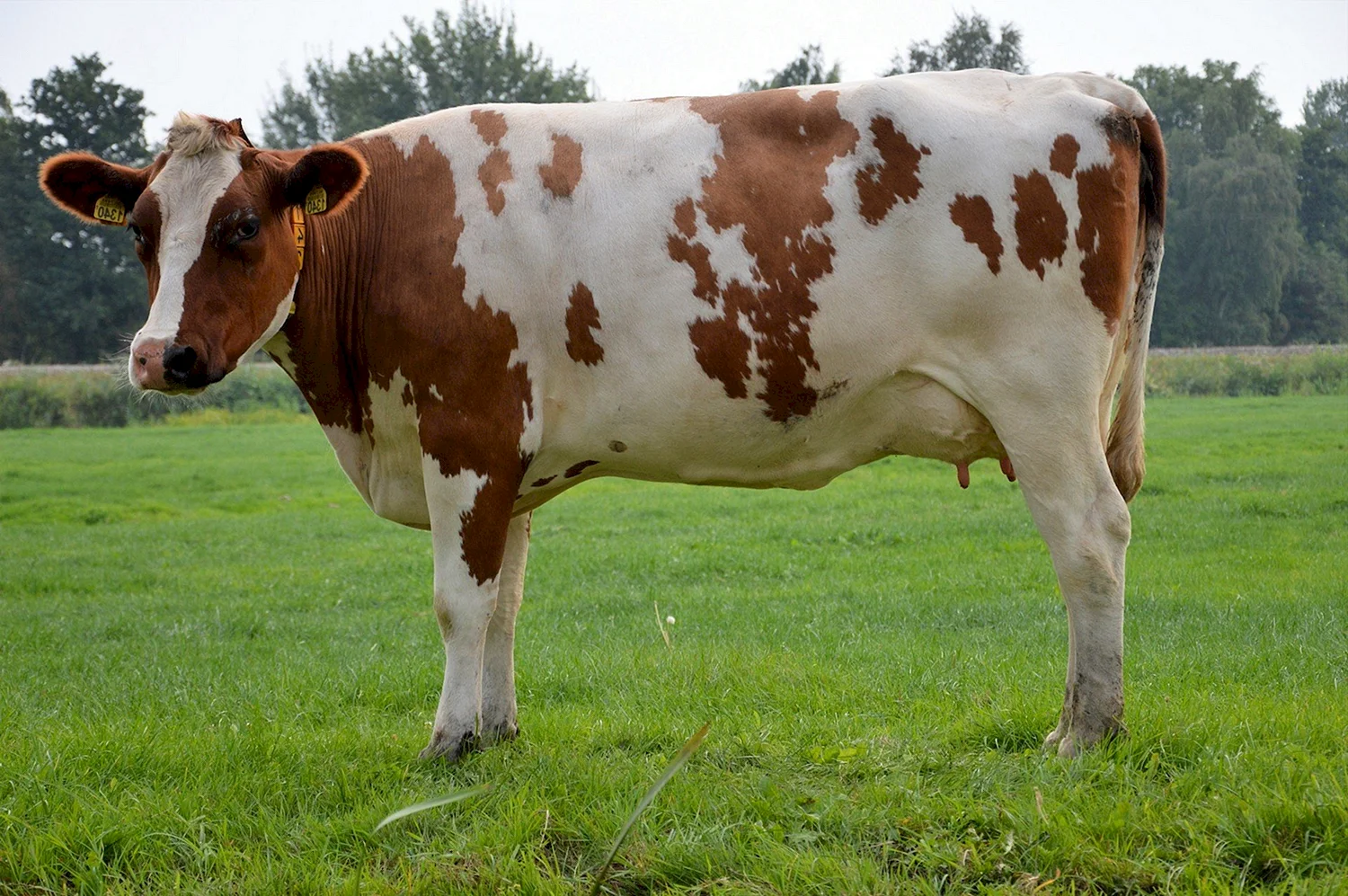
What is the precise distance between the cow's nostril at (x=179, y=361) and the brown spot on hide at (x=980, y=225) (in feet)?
10.0

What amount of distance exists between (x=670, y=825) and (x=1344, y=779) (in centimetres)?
227

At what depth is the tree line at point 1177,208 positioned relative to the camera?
37.2 metres

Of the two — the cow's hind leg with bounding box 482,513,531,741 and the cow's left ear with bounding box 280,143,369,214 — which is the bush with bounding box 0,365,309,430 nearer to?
the cow's hind leg with bounding box 482,513,531,741

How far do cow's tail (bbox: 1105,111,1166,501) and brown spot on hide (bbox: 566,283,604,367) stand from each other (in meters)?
2.28

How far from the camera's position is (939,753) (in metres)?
4.71

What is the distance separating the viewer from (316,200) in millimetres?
4938

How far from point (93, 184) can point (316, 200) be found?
987mm

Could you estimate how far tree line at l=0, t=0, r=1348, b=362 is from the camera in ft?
122

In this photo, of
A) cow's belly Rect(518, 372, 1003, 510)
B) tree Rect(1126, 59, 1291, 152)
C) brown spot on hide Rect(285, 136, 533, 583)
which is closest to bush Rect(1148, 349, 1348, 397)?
tree Rect(1126, 59, 1291, 152)

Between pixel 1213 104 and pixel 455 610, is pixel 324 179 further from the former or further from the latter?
pixel 1213 104

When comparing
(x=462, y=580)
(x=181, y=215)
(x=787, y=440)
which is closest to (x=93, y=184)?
(x=181, y=215)

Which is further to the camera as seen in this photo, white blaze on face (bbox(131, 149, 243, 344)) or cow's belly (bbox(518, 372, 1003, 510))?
cow's belly (bbox(518, 372, 1003, 510))

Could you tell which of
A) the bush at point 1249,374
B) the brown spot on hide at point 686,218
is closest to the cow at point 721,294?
the brown spot on hide at point 686,218

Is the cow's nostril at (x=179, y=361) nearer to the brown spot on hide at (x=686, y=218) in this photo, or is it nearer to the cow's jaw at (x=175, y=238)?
the cow's jaw at (x=175, y=238)
